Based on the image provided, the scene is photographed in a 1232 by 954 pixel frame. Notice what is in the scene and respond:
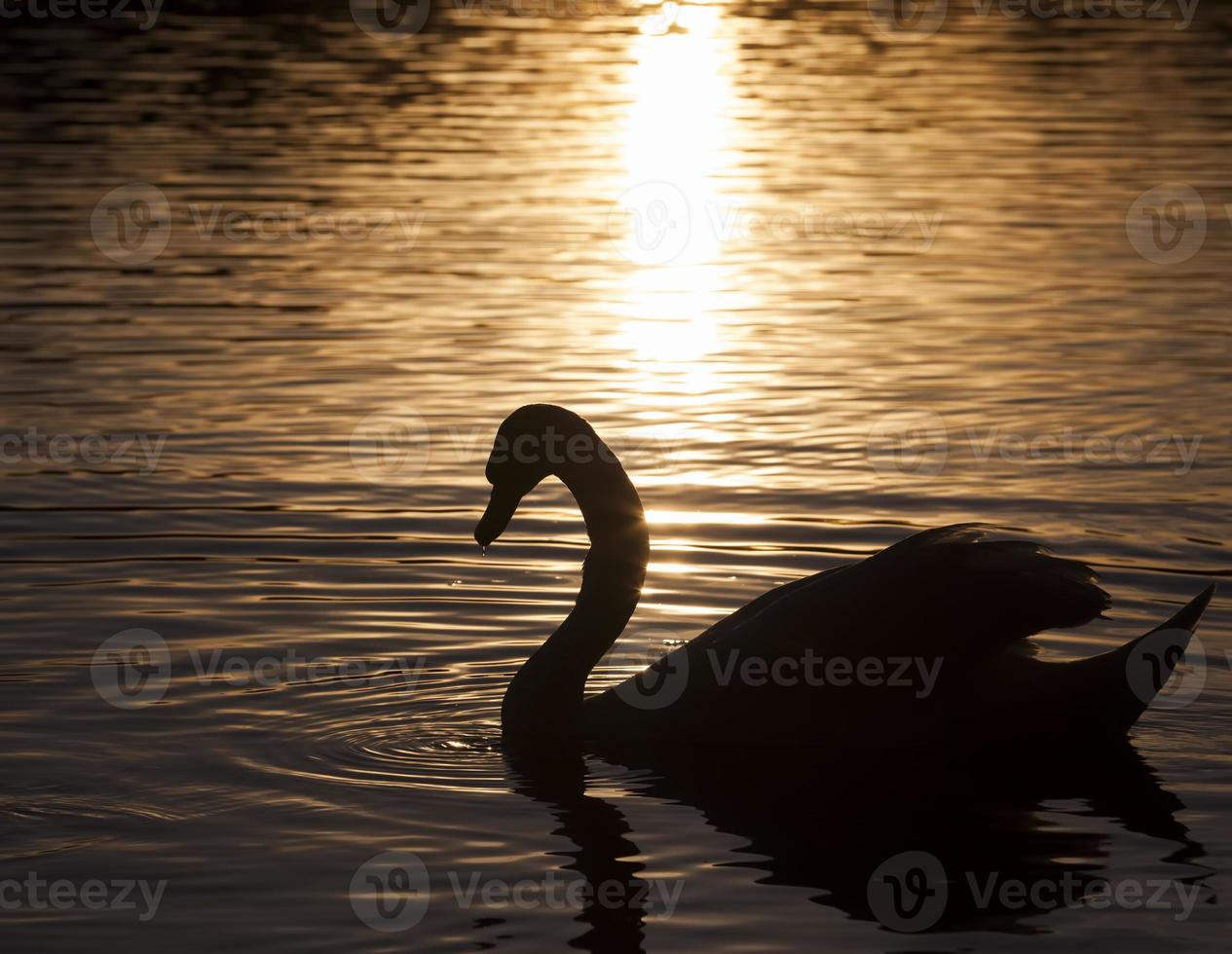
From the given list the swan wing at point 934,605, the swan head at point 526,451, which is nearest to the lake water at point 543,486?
the swan wing at point 934,605

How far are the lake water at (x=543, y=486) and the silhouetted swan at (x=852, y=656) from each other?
0.26 meters

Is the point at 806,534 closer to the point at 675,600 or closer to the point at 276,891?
the point at 675,600

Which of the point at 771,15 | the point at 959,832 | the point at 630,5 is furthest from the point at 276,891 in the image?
the point at 630,5

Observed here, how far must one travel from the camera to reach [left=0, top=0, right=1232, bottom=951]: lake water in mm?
7758

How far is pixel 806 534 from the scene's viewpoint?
1249 centimetres

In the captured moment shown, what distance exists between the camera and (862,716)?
884 centimetres

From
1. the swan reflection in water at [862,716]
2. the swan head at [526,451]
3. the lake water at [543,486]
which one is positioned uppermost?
the swan head at [526,451]

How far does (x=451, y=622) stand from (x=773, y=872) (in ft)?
12.2

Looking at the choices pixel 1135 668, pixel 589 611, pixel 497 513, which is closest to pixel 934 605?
pixel 1135 668

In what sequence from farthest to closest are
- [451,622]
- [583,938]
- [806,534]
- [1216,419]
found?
[1216,419] < [806,534] < [451,622] < [583,938]

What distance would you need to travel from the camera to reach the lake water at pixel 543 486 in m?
7.76

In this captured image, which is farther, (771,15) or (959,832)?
(771,15)

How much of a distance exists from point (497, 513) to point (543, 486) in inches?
185

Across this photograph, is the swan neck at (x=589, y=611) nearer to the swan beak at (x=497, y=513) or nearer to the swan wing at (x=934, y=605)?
the swan beak at (x=497, y=513)
